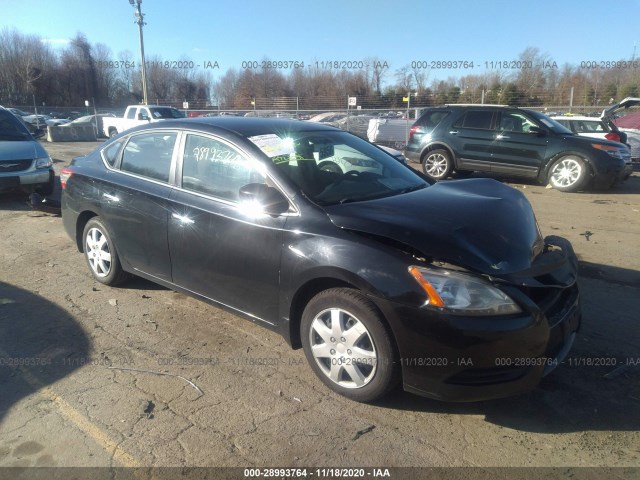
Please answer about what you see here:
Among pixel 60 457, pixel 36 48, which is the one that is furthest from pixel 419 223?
pixel 36 48

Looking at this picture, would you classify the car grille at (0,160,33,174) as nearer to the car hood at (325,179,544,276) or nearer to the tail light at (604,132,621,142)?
the car hood at (325,179,544,276)

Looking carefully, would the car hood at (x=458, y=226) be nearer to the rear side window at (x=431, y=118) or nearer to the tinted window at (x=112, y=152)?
the tinted window at (x=112, y=152)

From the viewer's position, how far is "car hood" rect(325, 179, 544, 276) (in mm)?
2613

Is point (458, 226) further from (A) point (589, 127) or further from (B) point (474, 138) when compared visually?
(A) point (589, 127)

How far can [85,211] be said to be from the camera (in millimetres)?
4656

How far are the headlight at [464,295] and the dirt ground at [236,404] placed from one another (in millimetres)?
734

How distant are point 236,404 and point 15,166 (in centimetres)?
744

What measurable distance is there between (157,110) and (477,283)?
20899 millimetres

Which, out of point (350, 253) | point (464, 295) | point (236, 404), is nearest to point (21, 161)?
point (236, 404)

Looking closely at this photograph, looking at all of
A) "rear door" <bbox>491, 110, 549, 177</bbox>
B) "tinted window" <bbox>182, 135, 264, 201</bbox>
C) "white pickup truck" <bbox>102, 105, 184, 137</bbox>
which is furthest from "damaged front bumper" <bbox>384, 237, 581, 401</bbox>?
"white pickup truck" <bbox>102, 105, 184, 137</bbox>

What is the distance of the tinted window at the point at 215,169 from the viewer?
11.1 feet

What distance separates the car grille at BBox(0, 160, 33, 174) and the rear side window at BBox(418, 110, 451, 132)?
864 centimetres

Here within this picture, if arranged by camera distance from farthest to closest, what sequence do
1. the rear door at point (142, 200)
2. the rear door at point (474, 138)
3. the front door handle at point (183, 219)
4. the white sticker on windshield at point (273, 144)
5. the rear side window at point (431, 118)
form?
1. the rear side window at point (431, 118)
2. the rear door at point (474, 138)
3. the rear door at point (142, 200)
4. the front door handle at point (183, 219)
5. the white sticker on windshield at point (273, 144)

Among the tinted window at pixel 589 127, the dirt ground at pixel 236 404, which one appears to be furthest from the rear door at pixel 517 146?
the dirt ground at pixel 236 404
